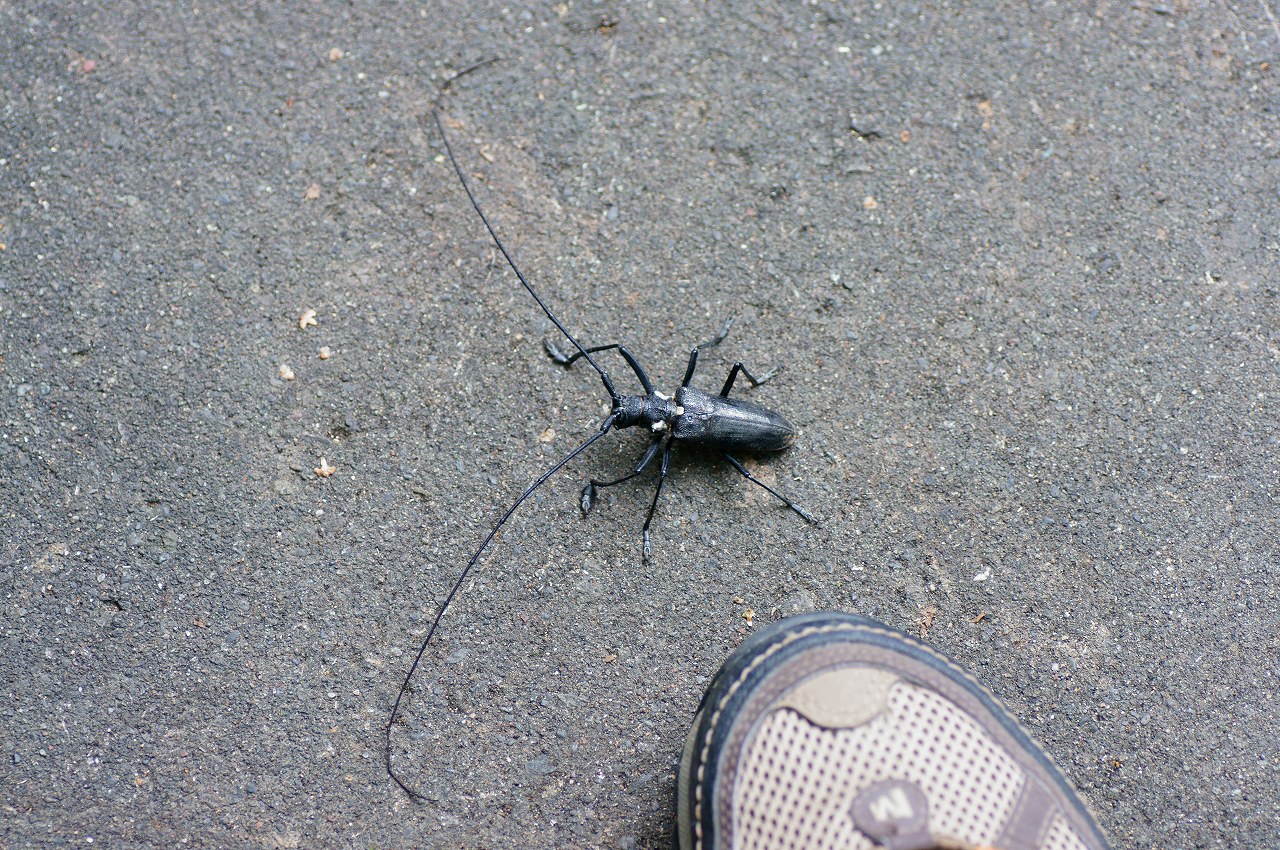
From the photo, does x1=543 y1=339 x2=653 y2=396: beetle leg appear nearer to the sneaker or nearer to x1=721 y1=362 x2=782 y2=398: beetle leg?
x1=721 y1=362 x2=782 y2=398: beetle leg

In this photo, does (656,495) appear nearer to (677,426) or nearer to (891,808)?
(677,426)

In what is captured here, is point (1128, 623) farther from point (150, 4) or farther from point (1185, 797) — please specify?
point (150, 4)

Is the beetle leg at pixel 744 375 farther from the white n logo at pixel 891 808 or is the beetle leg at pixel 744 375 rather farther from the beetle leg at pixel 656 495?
the white n logo at pixel 891 808

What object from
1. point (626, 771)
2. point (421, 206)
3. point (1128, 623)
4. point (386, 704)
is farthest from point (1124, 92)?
point (386, 704)

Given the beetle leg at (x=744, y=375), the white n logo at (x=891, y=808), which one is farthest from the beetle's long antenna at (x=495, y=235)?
the white n logo at (x=891, y=808)

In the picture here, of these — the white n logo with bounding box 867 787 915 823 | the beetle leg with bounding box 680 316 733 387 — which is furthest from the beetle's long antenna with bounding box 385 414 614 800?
the white n logo with bounding box 867 787 915 823
